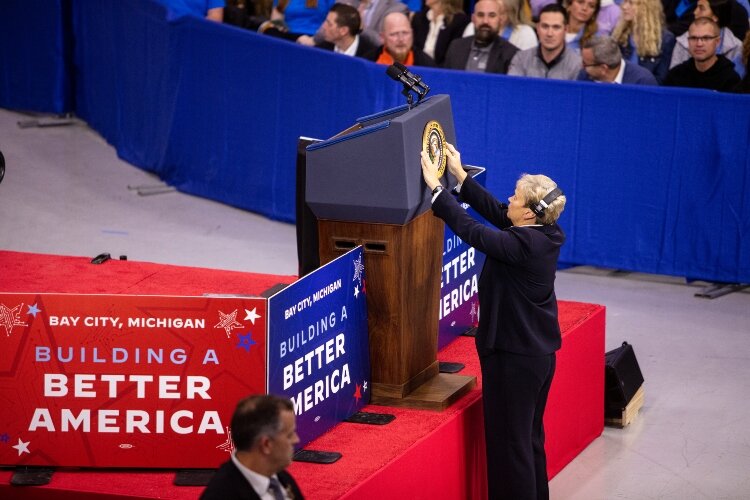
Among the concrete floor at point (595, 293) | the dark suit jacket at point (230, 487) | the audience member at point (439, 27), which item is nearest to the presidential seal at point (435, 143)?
the concrete floor at point (595, 293)

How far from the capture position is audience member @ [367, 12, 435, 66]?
10.9 metres

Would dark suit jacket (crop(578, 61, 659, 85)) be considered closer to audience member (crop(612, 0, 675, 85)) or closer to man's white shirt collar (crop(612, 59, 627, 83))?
man's white shirt collar (crop(612, 59, 627, 83))

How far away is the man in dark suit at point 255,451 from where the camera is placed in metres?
3.94

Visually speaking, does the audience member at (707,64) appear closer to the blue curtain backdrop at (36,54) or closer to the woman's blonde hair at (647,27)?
the woman's blonde hair at (647,27)

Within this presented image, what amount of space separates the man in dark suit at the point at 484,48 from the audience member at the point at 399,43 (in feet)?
0.75

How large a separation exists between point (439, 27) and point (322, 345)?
664 cm

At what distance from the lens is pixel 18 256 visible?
7234mm

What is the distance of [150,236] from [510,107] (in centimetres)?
298

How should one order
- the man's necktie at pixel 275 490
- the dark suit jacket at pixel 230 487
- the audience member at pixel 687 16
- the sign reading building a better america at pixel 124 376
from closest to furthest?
→ 1. the dark suit jacket at pixel 230 487
2. the man's necktie at pixel 275 490
3. the sign reading building a better america at pixel 124 376
4. the audience member at pixel 687 16

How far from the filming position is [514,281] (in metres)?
5.70

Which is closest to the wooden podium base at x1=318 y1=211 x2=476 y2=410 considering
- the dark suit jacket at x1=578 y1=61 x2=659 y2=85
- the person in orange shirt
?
the dark suit jacket at x1=578 y1=61 x2=659 y2=85

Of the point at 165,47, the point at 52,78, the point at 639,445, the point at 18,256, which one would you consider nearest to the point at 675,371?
the point at 639,445

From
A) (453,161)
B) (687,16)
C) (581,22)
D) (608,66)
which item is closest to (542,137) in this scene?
(608,66)

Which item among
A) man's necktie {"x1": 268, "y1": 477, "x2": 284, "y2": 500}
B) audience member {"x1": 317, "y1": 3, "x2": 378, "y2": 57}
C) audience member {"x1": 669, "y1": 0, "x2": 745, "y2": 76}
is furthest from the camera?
audience member {"x1": 317, "y1": 3, "x2": 378, "y2": 57}
